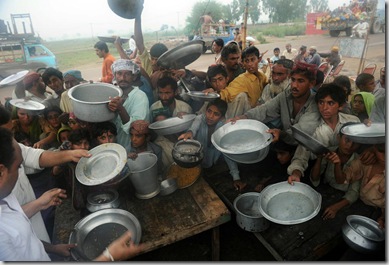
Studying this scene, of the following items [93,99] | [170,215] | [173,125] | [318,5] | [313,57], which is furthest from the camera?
[313,57]

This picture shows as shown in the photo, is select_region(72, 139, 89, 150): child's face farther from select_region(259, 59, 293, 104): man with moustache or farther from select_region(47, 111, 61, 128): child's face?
select_region(259, 59, 293, 104): man with moustache

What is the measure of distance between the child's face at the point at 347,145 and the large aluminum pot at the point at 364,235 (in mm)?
395

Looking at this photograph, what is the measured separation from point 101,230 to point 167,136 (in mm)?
869

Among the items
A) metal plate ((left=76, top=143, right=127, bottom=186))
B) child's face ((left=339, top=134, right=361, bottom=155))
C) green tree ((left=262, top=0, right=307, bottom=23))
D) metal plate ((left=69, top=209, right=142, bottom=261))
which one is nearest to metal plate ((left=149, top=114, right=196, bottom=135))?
metal plate ((left=76, top=143, right=127, bottom=186))

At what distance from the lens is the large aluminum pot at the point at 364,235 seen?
131cm

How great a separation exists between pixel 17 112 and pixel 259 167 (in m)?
2.11

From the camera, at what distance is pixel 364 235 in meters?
1.33

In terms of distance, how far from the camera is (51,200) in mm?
1300

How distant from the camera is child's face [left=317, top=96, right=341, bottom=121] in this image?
1.60m

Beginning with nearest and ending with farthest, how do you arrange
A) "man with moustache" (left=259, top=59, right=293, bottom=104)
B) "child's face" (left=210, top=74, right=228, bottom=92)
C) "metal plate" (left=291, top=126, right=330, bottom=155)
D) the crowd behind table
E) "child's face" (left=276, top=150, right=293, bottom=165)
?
1. the crowd behind table
2. "metal plate" (left=291, top=126, right=330, bottom=155)
3. "child's face" (left=276, top=150, right=293, bottom=165)
4. "child's face" (left=210, top=74, right=228, bottom=92)
5. "man with moustache" (left=259, top=59, right=293, bottom=104)

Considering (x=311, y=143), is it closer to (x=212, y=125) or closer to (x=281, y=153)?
(x=281, y=153)

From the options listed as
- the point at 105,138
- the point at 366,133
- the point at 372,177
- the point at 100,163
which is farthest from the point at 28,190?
the point at 372,177

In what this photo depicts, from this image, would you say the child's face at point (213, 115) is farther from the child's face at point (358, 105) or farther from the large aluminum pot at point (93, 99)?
the child's face at point (358, 105)

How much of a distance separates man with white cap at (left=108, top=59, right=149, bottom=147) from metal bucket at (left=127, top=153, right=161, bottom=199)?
9.6 inches
